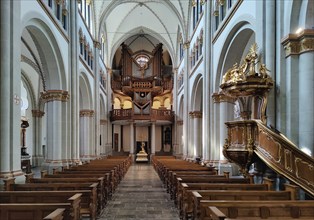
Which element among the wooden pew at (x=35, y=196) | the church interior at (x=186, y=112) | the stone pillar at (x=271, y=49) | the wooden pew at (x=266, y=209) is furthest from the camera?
the stone pillar at (x=271, y=49)

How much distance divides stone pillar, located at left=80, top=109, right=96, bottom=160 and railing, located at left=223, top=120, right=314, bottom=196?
52.5 ft

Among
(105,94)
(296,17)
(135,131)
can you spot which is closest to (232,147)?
(296,17)

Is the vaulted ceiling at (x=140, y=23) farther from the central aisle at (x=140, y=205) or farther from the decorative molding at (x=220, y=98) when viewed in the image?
the central aisle at (x=140, y=205)

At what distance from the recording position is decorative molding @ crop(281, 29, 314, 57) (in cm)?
852

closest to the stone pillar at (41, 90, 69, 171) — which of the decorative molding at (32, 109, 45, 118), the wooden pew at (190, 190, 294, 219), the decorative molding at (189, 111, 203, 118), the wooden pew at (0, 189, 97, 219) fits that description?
the wooden pew at (0, 189, 97, 219)

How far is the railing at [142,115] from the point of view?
34656 mm

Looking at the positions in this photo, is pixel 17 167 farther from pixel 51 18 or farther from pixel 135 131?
pixel 135 131

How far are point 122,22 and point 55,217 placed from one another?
97.5ft

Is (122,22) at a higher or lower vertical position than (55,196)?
higher

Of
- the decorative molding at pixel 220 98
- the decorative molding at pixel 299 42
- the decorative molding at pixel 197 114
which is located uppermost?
the decorative molding at pixel 299 42

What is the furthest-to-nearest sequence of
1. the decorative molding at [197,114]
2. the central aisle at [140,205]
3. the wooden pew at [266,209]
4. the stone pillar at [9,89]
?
the decorative molding at [197,114], the central aisle at [140,205], the stone pillar at [9,89], the wooden pew at [266,209]

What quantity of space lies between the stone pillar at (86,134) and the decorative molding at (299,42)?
17.7m

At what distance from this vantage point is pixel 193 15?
923 inches

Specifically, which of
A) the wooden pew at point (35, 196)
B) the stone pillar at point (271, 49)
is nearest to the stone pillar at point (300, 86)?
the stone pillar at point (271, 49)
